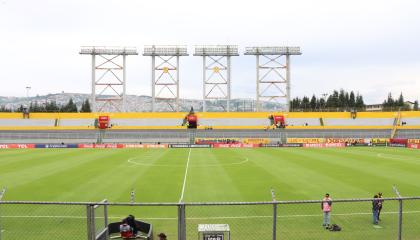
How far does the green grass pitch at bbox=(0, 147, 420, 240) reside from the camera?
15664 millimetres

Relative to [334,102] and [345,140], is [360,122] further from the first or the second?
[334,102]

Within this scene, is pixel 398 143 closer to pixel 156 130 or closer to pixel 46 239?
pixel 156 130

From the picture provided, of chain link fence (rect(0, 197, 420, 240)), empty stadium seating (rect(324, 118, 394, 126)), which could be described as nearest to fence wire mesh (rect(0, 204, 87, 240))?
chain link fence (rect(0, 197, 420, 240))

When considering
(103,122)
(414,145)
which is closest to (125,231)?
(414,145)

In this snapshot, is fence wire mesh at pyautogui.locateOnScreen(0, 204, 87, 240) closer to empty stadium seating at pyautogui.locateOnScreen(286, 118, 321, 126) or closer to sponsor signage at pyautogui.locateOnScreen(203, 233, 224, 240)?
sponsor signage at pyautogui.locateOnScreen(203, 233, 224, 240)

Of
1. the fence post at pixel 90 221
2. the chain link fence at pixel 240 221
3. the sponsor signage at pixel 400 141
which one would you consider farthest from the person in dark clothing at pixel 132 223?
the sponsor signage at pixel 400 141

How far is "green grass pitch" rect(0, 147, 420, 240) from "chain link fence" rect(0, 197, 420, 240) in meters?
0.04

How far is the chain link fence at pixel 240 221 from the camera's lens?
14.8 metres

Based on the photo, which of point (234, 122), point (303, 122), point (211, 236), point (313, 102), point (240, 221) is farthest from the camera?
point (313, 102)

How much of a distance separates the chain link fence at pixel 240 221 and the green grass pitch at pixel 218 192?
0.04 m

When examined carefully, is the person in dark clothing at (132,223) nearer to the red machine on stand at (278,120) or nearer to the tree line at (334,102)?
the red machine on stand at (278,120)

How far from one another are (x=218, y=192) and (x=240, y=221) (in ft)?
22.2

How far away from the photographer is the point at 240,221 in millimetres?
16812

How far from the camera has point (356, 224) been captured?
16.2 meters
